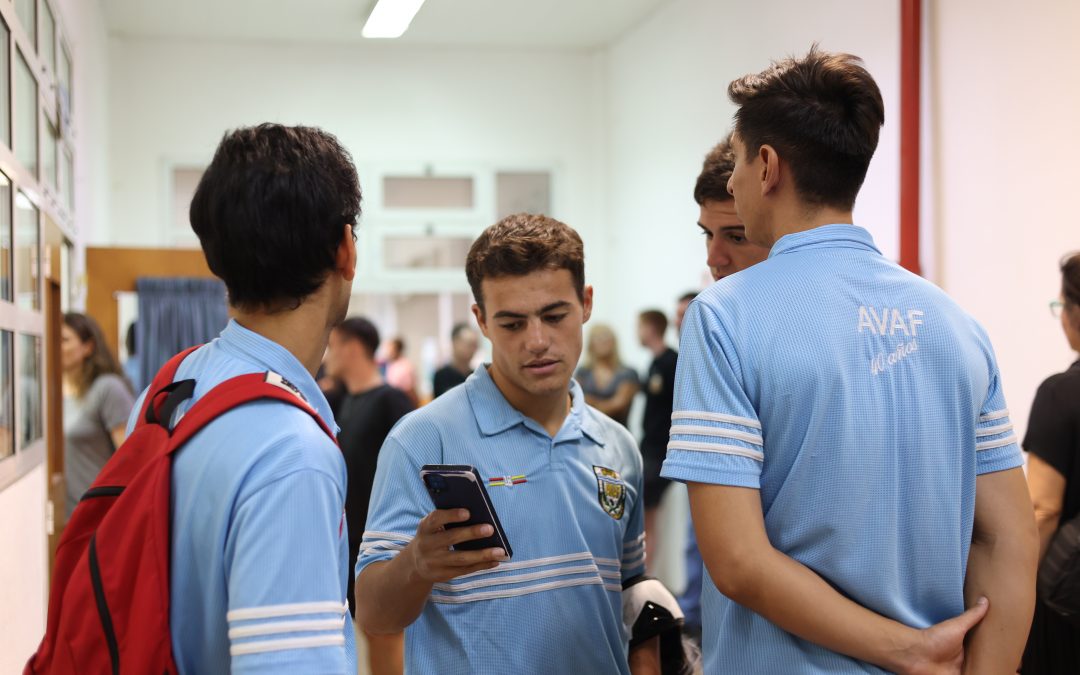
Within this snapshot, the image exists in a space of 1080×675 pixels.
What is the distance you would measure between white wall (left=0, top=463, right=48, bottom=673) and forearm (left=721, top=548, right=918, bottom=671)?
6.99 ft

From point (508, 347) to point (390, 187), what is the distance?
7.54m

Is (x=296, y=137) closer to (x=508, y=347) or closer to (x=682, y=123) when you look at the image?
(x=508, y=347)

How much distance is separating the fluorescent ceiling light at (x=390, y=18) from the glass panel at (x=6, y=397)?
441 cm

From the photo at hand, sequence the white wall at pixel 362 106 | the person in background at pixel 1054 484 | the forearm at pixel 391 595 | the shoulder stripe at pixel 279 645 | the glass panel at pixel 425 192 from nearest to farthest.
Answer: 1. the shoulder stripe at pixel 279 645
2. the forearm at pixel 391 595
3. the person in background at pixel 1054 484
4. the white wall at pixel 362 106
5. the glass panel at pixel 425 192

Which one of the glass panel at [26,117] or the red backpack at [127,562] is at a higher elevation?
the glass panel at [26,117]

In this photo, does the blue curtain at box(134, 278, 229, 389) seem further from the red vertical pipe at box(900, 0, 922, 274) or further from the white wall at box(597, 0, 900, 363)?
the red vertical pipe at box(900, 0, 922, 274)

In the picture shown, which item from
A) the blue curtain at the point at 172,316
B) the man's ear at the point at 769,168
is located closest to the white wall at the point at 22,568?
the man's ear at the point at 769,168

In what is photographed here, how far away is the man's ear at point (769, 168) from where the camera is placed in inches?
51.6

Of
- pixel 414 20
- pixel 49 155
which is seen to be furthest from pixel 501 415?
pixel 414 20

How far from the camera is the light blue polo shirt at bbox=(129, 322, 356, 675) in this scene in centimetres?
95

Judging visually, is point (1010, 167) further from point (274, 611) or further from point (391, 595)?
point (274, 611)

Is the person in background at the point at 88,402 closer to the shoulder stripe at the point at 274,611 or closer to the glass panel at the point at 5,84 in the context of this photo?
the glass panel at the point at 5,84

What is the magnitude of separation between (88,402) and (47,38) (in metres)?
1.71

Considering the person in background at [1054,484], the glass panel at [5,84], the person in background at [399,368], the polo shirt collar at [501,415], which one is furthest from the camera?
the person in background at [399,368]
